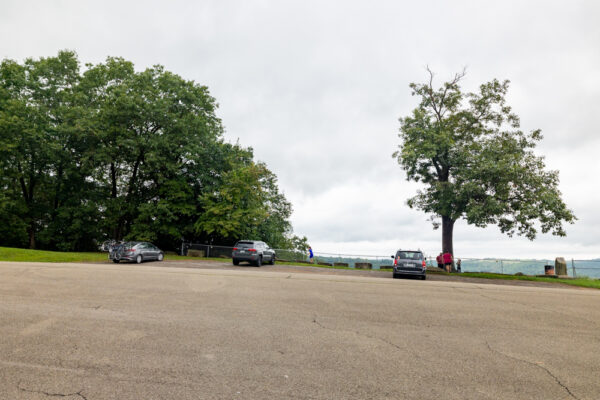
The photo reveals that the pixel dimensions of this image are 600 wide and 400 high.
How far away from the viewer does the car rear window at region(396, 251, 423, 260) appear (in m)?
19.6

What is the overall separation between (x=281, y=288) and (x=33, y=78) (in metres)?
40.7

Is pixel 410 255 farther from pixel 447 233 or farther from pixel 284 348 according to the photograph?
pixel 284 348

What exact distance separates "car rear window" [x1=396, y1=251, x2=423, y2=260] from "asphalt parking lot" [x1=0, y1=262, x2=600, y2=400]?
10.1 meters

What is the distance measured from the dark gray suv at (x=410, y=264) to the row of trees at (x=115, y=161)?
15877mm

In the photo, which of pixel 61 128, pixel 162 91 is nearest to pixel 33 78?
pixel 61 128

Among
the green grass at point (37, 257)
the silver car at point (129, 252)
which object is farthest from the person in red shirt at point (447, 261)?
the green grass at point (37, 257)

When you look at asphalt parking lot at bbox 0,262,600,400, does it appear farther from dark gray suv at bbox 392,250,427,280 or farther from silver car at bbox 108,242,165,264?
silver car at bbox 108,242,165,264

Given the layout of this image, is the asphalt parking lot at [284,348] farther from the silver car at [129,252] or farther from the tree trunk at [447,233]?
the tree trunk at [447,233]

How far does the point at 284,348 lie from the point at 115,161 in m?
37.2

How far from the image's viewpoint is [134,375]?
416 centimetres

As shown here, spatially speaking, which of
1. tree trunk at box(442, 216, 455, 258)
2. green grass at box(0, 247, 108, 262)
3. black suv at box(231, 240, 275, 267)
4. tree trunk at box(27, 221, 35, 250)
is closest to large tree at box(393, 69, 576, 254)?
tree trunk at box(442, 216, 455, 258)

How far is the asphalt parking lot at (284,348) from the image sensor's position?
12.9 ft

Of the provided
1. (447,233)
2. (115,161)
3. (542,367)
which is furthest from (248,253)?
(115,161)

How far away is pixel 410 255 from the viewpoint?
19781mm
